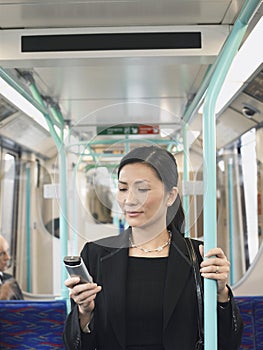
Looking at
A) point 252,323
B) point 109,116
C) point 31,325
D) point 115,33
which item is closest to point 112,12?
point 115,33

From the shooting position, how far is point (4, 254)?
4.55 metres

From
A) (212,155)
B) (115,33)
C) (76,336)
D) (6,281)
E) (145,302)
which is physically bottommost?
(6,281)

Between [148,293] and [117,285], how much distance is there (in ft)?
0.33

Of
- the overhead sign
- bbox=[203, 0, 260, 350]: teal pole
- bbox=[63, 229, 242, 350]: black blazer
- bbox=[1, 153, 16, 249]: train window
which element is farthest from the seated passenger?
bbox=[203, 0, 260, 350]: teal pole

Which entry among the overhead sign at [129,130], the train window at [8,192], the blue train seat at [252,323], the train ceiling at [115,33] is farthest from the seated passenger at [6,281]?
the overhead sign at [129,130]

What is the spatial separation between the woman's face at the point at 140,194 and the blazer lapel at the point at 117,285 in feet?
0.53

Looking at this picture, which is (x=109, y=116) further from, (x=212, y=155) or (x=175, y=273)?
(x=175, y=273)

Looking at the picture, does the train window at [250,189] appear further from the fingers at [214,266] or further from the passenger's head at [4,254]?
the fingers at [214,266]

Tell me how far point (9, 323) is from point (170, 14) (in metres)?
1.94

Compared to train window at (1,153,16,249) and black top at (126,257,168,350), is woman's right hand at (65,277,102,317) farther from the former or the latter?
train window at (1,153,16,249)

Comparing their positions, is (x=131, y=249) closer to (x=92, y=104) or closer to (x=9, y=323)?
(x=9, y=323)

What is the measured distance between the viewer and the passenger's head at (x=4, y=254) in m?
4.50

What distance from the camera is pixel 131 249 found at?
175 cm

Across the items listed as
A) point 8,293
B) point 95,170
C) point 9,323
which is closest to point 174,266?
point 95,170
